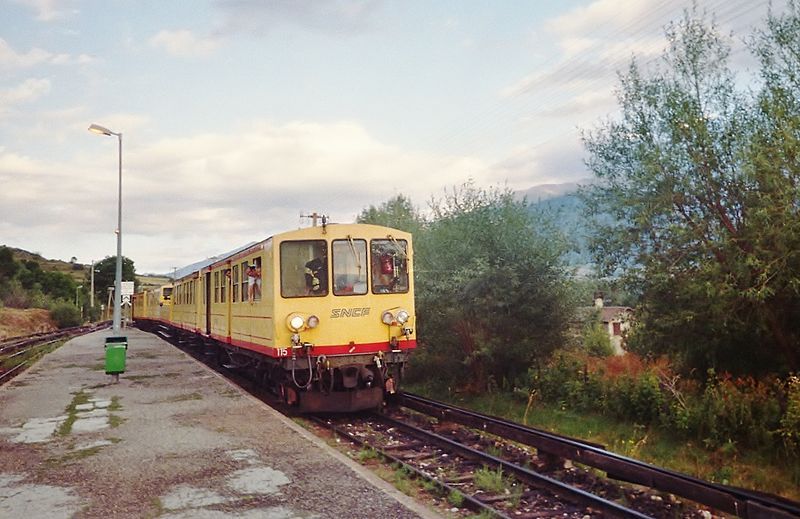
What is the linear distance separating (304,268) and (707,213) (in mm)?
6105

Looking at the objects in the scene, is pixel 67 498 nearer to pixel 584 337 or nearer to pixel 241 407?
pixel 241 407

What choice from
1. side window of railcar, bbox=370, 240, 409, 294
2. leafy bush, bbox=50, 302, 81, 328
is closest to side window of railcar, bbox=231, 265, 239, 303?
side window of railcar, bbox=370, 240, 409, 294

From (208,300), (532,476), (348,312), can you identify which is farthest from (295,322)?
(208,300)

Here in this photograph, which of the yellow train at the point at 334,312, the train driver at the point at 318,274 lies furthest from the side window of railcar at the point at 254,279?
the train driver at the point at 318,274

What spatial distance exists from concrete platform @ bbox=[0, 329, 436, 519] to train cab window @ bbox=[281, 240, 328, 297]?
1.97 meters

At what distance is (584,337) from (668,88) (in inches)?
237

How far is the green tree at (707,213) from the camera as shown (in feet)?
29.5

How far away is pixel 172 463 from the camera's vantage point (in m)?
7.79

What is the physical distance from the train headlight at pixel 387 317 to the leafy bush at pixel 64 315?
54180 millimetres

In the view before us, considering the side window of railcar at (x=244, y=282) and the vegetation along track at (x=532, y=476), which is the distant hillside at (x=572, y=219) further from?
the side window of railcar at (x=244, y=282)

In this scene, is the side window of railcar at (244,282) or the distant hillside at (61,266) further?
the distant hillside at (61,266)

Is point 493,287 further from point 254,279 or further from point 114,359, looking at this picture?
point 114,359

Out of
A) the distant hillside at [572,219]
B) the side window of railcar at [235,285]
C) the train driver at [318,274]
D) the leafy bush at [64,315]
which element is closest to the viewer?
the train driver at [318,274]

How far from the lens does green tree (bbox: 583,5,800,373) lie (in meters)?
8.98
